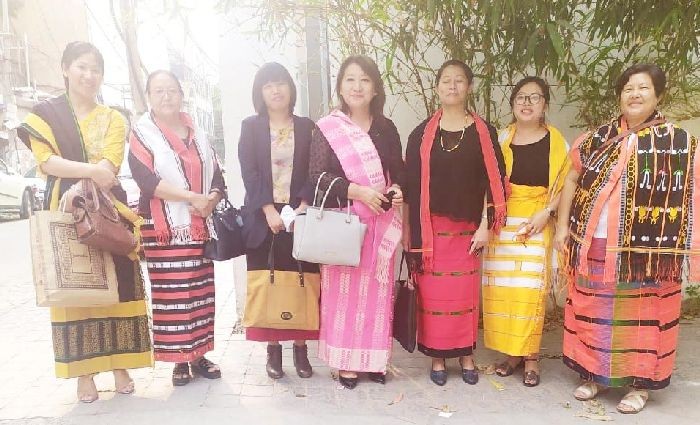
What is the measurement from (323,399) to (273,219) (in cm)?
98

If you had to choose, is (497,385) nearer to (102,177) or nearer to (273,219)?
(273,219)

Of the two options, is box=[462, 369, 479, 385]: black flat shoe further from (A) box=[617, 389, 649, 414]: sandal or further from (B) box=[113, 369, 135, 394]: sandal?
(B) box=[113, 369, 135, 394]: sandal

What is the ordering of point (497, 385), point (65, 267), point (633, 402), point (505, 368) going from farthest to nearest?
point (505, 368)
point (497, 385)
point (633, 402)
point (65, 267)

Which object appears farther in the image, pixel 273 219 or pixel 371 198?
pixel 273 219

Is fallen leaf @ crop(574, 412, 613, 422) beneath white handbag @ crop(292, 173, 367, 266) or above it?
beneath

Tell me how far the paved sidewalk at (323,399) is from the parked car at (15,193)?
10052 millimetres

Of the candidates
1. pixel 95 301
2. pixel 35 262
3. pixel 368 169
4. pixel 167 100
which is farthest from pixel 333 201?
pixel 35 262

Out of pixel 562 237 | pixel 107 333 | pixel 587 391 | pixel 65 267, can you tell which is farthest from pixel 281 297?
pixel 587 391

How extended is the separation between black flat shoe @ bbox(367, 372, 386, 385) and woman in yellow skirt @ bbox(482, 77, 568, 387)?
0.67m

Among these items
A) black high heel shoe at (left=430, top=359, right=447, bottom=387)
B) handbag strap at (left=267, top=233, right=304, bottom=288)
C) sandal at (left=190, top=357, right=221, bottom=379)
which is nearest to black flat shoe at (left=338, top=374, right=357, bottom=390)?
black high heel shoe at (left=430, top=359, right=447, bottom=387)

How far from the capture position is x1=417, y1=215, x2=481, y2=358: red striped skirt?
2.93 m

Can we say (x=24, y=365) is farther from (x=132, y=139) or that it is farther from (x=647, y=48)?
(x=647, y=48)

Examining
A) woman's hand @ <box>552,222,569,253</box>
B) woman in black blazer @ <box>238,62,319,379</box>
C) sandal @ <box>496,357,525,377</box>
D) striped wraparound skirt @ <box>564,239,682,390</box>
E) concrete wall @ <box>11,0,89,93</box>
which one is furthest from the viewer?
concrete wall @ <box>11,0,89,93</box>

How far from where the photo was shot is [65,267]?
262cm
